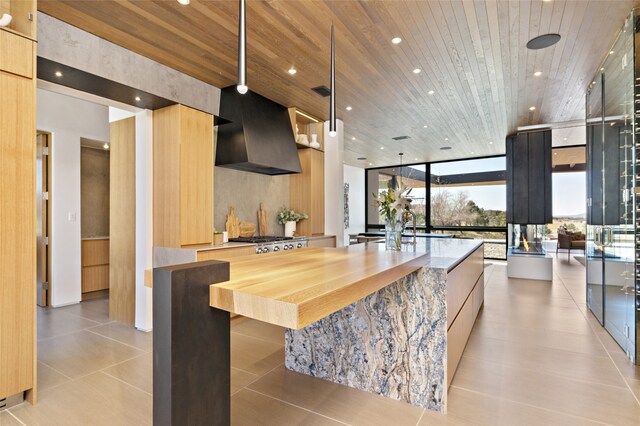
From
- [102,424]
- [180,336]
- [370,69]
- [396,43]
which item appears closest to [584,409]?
[180,336]

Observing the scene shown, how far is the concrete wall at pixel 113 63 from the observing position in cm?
273

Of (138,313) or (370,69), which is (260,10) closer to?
(370,69)

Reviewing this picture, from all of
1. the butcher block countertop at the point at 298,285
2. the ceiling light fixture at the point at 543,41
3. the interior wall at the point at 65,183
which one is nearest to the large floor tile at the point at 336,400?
the butcher block countertop at the point at 298,285

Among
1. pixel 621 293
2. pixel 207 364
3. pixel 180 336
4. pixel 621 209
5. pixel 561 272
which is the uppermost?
pixel 621 209

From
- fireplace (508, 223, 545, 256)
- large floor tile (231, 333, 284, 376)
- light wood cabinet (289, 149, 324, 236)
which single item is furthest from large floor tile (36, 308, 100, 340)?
fireplace (508, 223, 545, 256)

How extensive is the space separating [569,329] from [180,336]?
13.6 feet

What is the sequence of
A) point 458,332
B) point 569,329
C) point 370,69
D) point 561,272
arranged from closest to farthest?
Result: point 458,332
point 569,329
point 370,69
point 561,272

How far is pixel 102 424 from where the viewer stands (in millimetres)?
2006

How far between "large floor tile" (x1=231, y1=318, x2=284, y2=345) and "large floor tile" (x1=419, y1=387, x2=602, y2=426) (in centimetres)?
168

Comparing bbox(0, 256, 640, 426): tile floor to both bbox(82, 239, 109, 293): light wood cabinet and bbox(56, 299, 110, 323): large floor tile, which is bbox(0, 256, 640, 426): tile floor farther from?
bbox(82, 239, 109, 293): light wood cabinet

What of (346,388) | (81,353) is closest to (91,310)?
(81,353)

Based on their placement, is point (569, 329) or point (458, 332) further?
point (569, 329)

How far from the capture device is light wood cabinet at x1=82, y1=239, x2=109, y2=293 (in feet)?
16.7

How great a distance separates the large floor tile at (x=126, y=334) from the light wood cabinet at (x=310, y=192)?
9.19 ft
